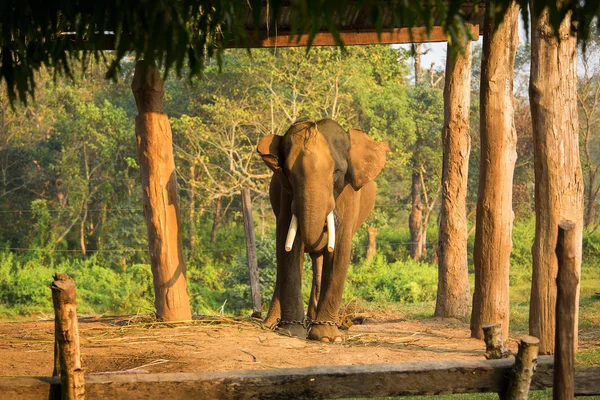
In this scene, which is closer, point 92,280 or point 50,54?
point 50,54

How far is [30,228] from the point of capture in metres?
29.7

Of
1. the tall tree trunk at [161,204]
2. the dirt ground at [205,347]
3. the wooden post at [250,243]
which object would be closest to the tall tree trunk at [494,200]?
the dirt ground at [205,347]

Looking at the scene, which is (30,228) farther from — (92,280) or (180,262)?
(180,262)

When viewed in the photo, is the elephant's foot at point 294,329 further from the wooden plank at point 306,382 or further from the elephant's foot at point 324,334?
the wooden plank at point 306,382

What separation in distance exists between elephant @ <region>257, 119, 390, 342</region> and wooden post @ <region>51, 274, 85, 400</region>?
4.51 meters

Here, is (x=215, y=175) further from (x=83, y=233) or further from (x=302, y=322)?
(x=302, y=322)

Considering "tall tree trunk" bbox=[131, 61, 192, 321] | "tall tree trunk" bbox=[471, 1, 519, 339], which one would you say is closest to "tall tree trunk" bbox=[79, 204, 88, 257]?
"tall tree trunk" bbox=[131, 61, 192, 321]

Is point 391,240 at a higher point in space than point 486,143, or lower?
lower

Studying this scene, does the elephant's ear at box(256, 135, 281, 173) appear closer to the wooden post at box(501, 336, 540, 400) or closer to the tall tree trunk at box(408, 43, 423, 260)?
the wooden post at box(501, 336, 540, 400)

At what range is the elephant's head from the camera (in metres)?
9.17

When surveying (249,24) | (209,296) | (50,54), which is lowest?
(209,296)

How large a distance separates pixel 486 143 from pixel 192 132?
58.7 feet

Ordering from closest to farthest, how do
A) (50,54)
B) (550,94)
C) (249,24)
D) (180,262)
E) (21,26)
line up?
(21,26)
(50,54)
(550,94)
(180,262)
(249,24)

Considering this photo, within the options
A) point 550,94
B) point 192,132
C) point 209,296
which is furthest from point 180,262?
point 192,132
